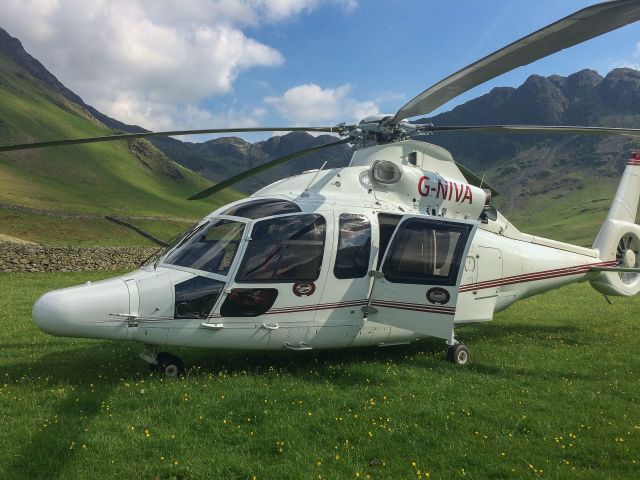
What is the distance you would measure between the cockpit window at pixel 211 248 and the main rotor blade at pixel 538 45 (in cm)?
381

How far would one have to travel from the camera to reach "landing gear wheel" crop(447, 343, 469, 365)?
930cm

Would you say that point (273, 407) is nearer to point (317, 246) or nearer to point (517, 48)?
point (317, 246)

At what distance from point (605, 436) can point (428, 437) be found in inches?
83.2

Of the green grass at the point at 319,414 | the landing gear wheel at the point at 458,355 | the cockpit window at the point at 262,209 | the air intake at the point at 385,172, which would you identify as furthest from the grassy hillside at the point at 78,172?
the landing gear wheel at the point at 458,355

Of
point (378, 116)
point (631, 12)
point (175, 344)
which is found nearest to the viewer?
point (631, 12)

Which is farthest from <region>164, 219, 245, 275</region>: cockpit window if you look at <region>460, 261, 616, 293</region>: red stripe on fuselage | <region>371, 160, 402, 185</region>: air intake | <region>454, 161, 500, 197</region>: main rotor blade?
<region>454, 161, 500, 197</region>: main rotor blade

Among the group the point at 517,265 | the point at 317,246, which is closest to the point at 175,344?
the point at 317,246

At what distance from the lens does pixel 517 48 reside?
21.2 ft

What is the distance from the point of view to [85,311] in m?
6.95

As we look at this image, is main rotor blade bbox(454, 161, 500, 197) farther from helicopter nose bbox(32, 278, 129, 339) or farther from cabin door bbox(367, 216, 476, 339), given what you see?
helicopter nose bbox(32, 278, 129, 339)

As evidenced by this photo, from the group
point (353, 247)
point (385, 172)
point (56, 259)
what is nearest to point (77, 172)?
point (56, 259)

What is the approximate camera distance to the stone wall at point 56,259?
24891 millimetres

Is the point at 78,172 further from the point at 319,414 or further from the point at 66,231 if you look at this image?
the point at 319,414

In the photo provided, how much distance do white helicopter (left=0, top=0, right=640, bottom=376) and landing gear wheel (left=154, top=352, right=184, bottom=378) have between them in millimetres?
18
